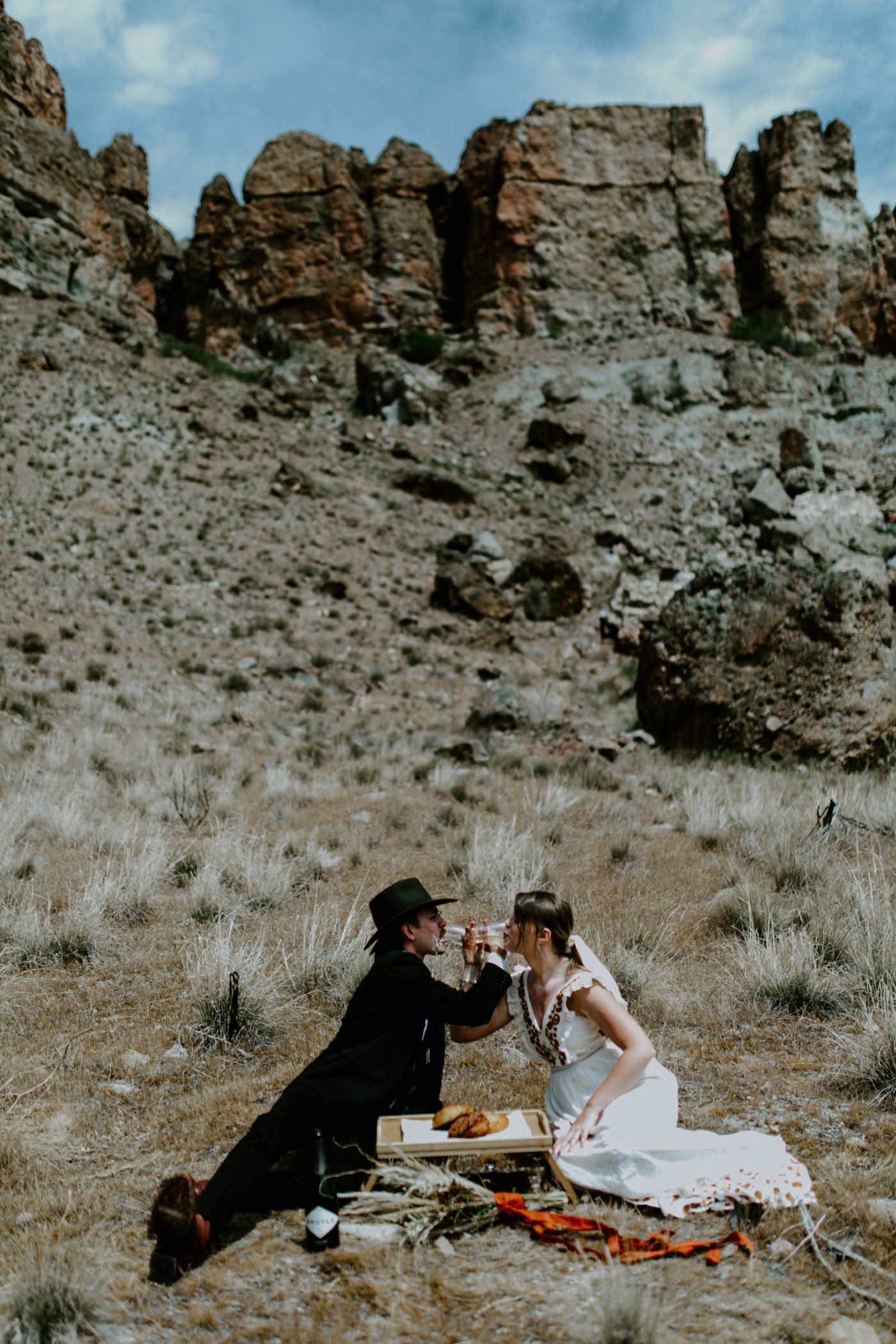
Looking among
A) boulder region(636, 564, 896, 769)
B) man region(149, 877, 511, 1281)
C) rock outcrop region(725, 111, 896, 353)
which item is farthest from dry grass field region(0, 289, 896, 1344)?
rock outcrop region(725, 111, 896, 353)

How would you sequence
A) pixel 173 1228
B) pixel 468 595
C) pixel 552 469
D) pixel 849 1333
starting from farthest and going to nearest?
pixel 552 469, pixel 468 595, pixel 173 1228, pixel 849 1333

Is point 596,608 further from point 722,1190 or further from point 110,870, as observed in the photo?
point 722,1190

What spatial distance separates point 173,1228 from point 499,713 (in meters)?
9.76

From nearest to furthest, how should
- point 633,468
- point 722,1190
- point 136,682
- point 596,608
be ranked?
point 722,1190 < point 136,682 < point 596,608 < point 633,468

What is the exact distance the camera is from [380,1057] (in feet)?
10.9

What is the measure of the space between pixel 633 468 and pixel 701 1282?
25.9 meters

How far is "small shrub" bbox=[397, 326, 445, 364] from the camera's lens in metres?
34.0

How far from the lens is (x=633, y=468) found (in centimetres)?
2652

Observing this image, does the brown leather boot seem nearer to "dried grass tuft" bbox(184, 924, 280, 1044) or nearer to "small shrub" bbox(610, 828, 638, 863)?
"dried grass tuft" bbox(184, 924, 280, 1044)

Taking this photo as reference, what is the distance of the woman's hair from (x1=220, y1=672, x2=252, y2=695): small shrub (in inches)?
442

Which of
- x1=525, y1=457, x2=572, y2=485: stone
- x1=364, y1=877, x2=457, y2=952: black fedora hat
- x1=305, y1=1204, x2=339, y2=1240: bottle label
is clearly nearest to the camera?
x1=305, y1=1204, x2=339, y2=1240: bottle label

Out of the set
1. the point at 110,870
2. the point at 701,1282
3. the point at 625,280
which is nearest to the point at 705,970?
the point at 701,1282

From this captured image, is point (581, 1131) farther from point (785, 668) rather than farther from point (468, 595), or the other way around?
point (468, 595)

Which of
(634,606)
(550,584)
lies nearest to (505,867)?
(634,606)
